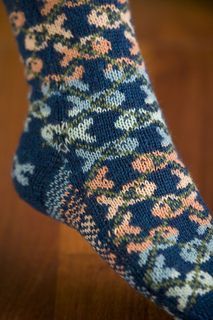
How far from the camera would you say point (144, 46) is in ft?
3.73

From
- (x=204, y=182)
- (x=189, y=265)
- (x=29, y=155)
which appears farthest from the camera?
(x=204, y=182)

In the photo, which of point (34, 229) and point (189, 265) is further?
point (34, 229)

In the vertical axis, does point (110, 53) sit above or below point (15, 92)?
above

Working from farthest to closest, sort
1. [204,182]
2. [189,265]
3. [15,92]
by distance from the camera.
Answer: [15,92] < [204,182] < [189,265]

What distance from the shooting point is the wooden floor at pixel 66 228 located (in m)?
0.67

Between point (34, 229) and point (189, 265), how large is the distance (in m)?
0.30

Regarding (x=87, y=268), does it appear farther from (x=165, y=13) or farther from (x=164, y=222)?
(x=165, y=13)

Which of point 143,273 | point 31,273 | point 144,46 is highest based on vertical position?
point 144,46

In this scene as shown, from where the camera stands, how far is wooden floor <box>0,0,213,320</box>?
26.4 inches

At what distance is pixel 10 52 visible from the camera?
1116 mm

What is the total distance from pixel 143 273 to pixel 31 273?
0.20 m

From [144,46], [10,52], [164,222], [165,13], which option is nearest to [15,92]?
[10,52]

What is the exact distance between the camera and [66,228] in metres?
0.81

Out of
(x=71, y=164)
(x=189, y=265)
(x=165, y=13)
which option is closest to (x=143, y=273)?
(x=189, y=265)
